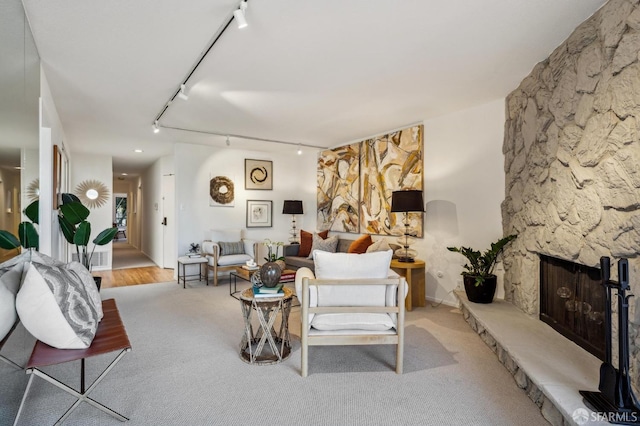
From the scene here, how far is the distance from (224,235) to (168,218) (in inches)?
85.3

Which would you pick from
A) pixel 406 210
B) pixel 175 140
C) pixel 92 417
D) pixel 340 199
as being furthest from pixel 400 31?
pixel 175 140

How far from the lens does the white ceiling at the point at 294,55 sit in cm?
225

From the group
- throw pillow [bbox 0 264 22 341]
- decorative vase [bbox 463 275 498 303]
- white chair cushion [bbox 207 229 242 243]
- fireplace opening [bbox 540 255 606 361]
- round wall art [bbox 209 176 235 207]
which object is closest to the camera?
throw pillow [bbox 0 264 22 341]

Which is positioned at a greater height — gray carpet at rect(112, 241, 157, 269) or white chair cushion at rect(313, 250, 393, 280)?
white chair cushion at rect(313, 250, 393, 280)

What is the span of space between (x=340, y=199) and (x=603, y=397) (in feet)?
15.9

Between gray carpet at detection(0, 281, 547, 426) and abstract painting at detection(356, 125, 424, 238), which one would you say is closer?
gray carpet at detection(0, 281, 547, 426)

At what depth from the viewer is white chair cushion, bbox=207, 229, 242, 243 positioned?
20.3ft

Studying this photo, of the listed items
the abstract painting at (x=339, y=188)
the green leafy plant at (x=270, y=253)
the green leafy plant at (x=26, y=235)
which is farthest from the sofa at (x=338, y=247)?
the green leafy plant at (x=26, y=235)

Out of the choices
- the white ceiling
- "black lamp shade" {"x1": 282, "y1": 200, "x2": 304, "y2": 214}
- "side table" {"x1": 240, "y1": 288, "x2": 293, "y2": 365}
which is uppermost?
the white ceiling

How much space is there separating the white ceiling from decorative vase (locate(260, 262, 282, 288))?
178 centimetres

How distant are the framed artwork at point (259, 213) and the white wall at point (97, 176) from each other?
338 cm

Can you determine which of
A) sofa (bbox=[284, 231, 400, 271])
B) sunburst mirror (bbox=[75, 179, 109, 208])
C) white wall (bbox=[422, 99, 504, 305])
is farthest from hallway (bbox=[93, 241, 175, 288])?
white wall (bbox=[422, 99, 504, 305])

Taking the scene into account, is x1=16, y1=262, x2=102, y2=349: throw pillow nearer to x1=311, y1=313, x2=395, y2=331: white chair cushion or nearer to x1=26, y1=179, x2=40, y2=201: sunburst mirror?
x1=26, y1=179, x2=40, y2=201: sunburst mirror

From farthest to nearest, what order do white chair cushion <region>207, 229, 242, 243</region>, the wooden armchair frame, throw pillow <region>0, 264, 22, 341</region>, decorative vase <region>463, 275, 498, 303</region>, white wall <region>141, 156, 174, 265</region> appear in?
white wall <region>141, 156, 174, 265</region> < white chair cushion <region>207, 229, 242, 243</region> < decorative vase <region>463, 275, 498, 303</region> < the wooden armchair frame < throw pillow <region>0, 264, 22, 341</region>
